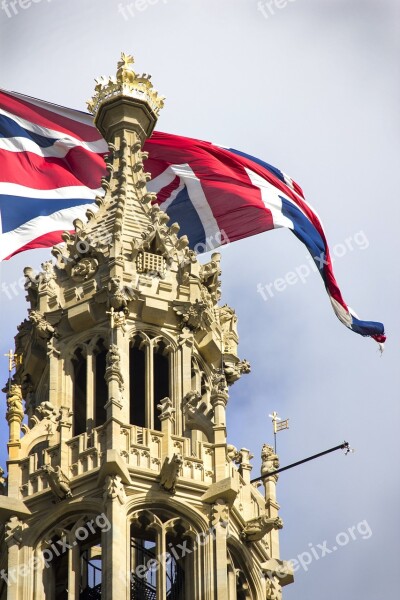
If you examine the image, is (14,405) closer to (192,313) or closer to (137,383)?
(137,383)

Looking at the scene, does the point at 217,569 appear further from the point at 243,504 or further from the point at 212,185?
the point at 212,185

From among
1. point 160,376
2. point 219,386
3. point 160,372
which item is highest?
point 160,372

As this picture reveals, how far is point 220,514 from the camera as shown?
7931cm

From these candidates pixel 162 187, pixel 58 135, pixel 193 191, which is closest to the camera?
pixel 58 135

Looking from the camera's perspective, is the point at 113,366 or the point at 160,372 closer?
the point at 113,366

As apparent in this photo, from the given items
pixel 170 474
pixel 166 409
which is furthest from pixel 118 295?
pixel 170 474

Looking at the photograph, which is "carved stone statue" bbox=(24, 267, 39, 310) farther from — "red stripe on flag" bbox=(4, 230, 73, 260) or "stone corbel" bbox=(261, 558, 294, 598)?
"stone corbel" bbox=(261, 558, 294, 598)

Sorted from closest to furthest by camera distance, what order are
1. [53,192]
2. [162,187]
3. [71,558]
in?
[71,558] < [53,192] < [162,187]

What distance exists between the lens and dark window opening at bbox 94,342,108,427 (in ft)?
275

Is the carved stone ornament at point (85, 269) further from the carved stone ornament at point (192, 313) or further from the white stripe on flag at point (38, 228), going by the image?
the carved stone ornament at point (192, 313)

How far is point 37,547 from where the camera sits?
7900cm

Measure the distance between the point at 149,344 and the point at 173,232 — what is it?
503 centimetres

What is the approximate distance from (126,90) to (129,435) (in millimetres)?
16145

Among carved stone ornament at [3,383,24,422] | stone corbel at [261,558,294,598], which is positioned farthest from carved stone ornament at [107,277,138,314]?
stone corbel at [261,558,294,598]
